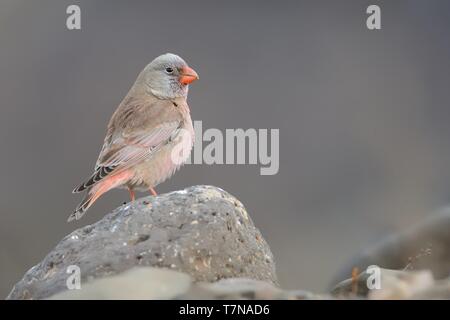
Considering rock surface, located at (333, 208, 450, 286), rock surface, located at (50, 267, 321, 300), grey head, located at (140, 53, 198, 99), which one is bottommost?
rock surface, located at (333, 208, 450, 286)

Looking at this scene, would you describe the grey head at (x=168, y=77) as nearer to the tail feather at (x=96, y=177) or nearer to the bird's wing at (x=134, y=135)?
the bird's wing at (x=134, y=135)

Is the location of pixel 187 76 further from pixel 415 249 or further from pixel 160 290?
pixel 160 290

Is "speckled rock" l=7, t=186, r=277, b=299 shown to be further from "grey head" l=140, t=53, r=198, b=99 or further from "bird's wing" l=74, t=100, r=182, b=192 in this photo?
"grey head" l=140, t=53, r=198, b=99

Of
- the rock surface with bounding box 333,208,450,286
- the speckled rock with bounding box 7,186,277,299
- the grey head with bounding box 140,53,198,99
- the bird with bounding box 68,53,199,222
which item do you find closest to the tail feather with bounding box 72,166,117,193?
the bird with bounding box 68,53,199,222

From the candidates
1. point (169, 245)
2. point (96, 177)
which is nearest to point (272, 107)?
point (96, 177)

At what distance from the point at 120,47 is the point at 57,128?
173 centimetres

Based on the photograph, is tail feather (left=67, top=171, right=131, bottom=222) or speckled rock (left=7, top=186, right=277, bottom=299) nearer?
speckled rock (left=7, top=186, right=277, bottom=299)

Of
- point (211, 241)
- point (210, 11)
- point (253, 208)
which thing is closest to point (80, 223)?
point (253, 208)

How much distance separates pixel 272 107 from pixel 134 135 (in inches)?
213

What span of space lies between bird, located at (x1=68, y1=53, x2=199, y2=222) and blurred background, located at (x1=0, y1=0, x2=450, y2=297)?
267 cm

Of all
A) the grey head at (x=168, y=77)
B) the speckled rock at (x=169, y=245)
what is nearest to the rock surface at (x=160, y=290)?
the speckled rock at (x=169, y=245)

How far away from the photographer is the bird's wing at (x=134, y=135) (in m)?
6.48

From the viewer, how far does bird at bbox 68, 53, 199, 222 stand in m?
6.44

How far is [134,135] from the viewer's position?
22.0 ft
